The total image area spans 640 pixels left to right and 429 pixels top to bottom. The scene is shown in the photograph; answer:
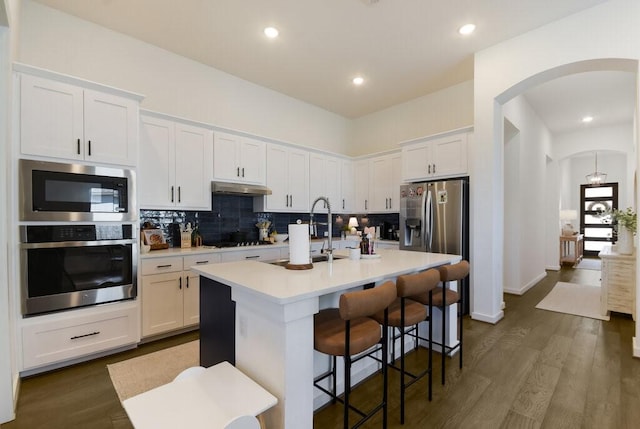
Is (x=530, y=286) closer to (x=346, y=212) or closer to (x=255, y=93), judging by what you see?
(x=346, y=212)

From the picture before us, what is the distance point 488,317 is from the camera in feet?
11.5

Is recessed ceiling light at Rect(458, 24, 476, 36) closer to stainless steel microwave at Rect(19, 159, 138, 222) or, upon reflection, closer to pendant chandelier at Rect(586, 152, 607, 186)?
stainless steel microwave at Rect(19, 159, 138, 222)

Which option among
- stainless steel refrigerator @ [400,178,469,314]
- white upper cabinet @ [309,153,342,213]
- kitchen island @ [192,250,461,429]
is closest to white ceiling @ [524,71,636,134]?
stainless steel refrigerator @ [400,178,469,314]

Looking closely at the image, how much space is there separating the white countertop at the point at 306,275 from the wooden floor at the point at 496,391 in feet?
2.99

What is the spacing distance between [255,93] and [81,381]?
13.3 feet

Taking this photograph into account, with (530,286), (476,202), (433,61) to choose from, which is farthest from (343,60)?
(530,286)

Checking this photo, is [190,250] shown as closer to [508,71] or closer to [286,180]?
[286,180]

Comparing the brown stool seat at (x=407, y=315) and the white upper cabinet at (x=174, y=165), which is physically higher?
the white upper cabinet at (x=174, y=165)

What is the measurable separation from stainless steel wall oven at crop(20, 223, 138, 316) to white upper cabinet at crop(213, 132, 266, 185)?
1439mm

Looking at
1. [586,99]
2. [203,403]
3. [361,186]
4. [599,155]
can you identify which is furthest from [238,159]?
[599,155]

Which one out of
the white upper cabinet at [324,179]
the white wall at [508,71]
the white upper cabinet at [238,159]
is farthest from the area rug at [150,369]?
the white wall at [508,71]

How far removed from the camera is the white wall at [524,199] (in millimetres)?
4785

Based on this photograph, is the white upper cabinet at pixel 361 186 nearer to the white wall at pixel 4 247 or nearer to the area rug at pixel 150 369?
the area rug at pixel 150 369

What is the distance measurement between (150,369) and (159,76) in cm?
328
